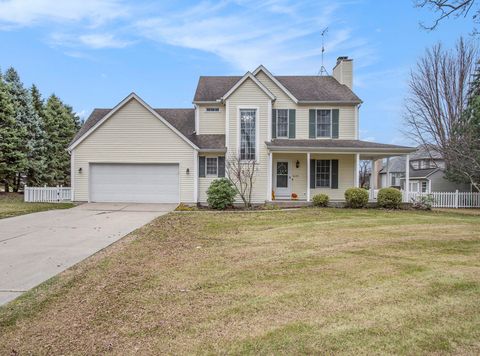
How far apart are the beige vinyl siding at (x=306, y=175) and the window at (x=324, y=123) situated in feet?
4.53

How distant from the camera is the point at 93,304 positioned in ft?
13.9

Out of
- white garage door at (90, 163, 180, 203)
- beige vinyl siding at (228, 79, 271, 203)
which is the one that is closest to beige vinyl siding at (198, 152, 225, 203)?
white garage door at (90, 163, 180, 203)

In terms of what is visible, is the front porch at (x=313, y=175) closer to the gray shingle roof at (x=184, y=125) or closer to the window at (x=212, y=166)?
the window at (x=212, y=166)

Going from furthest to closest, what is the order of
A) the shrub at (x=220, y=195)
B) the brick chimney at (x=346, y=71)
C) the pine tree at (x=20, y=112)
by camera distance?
the pine tree at (x=20, y=112) → the brick chimney at (x=346, y=71) → the shrub at (x=220, y=195)

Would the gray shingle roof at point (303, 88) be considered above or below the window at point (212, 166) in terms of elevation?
above

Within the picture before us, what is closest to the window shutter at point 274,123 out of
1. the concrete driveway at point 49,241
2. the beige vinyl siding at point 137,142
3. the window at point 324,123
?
the window at point 324,123

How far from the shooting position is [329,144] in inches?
693

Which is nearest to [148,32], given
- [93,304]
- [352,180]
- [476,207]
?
[352,180]

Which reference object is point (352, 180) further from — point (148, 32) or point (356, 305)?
point (356, 305)

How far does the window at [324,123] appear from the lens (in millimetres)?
18812

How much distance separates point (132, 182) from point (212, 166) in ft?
14.3

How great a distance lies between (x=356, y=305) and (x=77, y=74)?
1977cm

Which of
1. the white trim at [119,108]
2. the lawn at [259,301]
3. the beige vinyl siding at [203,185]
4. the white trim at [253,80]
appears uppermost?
the white trim at [253,80]

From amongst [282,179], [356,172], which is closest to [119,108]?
[282,179]
